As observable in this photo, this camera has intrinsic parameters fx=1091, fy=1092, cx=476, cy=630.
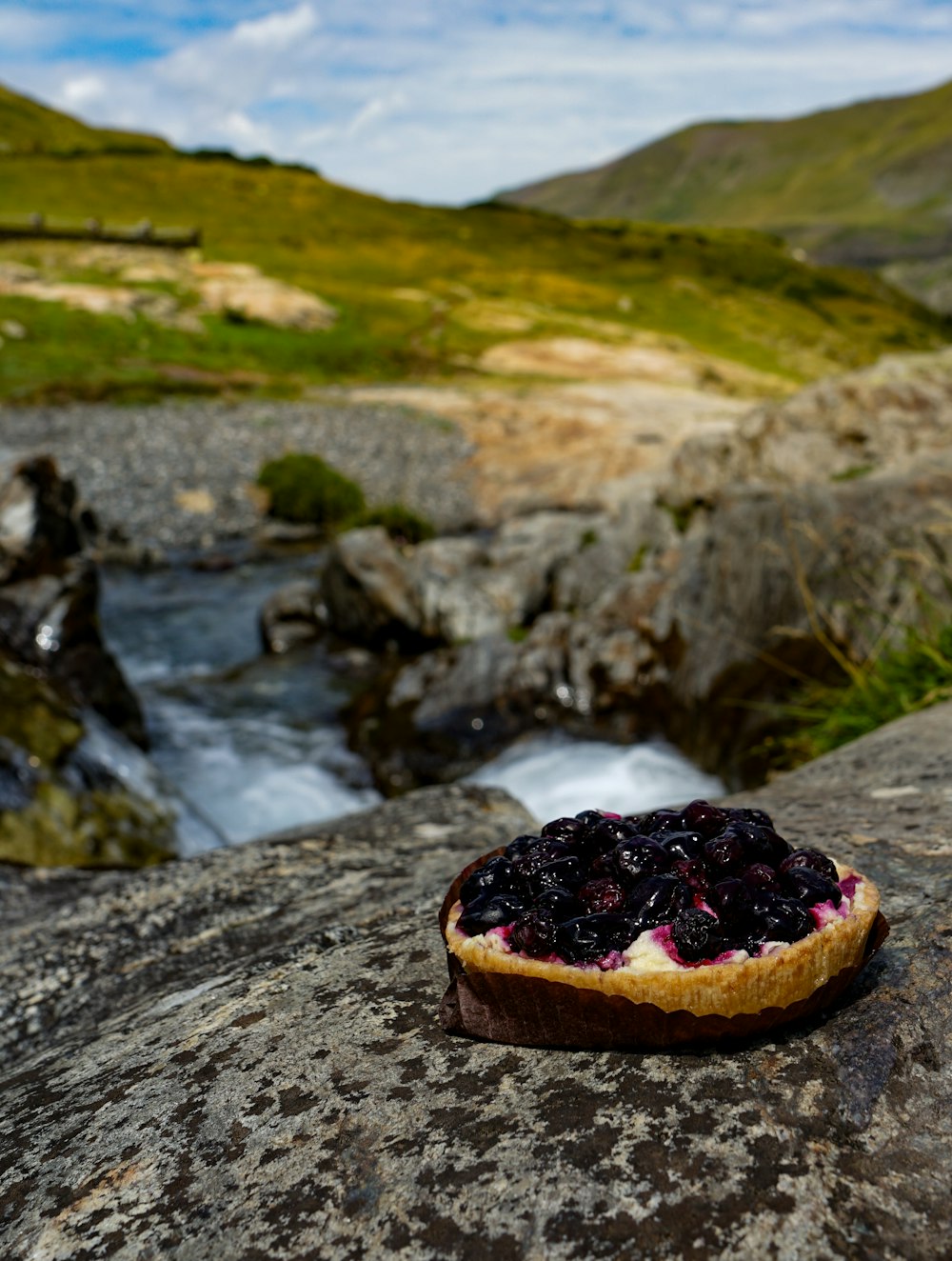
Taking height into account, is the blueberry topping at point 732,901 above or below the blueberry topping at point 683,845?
below

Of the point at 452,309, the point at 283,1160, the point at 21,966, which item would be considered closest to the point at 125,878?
the point at 21,966

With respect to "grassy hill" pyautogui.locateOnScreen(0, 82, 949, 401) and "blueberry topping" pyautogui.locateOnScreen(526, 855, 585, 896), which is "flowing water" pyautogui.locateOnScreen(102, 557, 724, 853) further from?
"grassy hill" pyautogui.locateOnScreen(0, 82, 949, 401)

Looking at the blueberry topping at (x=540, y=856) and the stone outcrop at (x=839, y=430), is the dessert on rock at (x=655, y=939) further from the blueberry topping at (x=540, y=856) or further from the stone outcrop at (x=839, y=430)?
the stone outcrop at (x=839, y=430)

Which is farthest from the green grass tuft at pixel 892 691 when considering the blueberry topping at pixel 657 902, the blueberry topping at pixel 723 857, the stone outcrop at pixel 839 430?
the stone outcrop at pixel 839 430

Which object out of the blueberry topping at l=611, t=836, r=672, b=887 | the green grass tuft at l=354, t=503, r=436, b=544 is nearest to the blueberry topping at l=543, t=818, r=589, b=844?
the blueberry topping at l=611, t=836, r=672, b=887

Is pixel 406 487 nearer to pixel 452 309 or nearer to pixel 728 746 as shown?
pixel 728 746

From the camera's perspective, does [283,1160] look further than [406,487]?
No

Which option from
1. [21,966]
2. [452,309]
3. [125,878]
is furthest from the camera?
[452,309]
